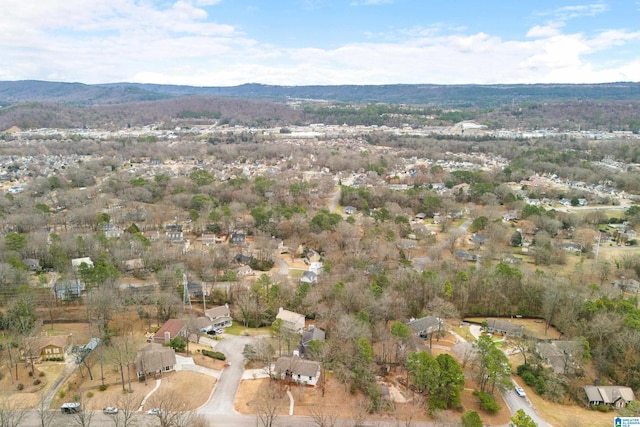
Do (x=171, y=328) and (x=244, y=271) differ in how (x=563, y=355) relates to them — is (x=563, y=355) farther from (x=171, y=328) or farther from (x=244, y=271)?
(x=244, y=271)

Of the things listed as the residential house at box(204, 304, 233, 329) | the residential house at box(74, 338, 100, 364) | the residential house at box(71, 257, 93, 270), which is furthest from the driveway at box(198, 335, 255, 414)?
the residential house at box(71, 257, 93, 270)

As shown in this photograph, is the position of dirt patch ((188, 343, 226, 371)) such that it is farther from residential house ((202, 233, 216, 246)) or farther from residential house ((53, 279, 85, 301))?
residential house ((202, 233, 216, 246))

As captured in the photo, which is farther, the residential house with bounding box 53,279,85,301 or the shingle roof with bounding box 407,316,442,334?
the residential house with bounding box 53,279,85,301

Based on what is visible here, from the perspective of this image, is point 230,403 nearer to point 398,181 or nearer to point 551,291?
point 551,291

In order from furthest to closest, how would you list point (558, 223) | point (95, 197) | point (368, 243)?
point (95, 197)
point (558, 223)
point (368, 243)

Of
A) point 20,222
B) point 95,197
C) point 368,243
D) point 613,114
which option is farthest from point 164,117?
point 613,114
